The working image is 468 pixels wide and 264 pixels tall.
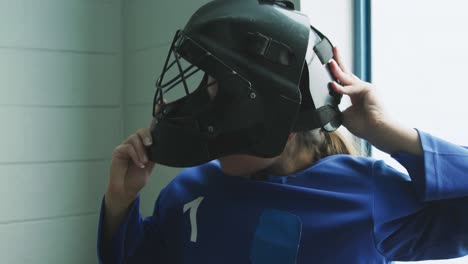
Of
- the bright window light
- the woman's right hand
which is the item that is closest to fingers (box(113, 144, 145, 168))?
the woman's right hand

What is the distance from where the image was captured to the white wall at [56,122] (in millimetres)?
1818

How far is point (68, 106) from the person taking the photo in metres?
1.94

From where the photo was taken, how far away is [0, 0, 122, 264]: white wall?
182cm

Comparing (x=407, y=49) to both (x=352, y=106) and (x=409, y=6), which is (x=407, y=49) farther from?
(x=352, y=106)

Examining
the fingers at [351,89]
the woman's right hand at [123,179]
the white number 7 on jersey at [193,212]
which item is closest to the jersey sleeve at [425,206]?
the fingers at [351,89]

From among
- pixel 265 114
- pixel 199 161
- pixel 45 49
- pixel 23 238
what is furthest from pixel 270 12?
pixel 23 238

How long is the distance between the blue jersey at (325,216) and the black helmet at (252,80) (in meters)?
0.10

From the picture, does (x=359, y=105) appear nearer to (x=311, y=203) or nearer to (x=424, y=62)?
(x=311, y=203)

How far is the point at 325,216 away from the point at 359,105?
200 mm

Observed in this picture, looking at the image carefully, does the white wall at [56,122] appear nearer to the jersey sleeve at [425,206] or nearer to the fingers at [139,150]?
the fingers at [139,150]

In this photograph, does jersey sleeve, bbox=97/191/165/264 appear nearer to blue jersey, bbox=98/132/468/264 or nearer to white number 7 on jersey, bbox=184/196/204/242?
blue jersey, bbox=98/132/468/264

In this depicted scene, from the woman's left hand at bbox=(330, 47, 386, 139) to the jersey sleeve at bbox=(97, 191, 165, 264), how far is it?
448 millimetres

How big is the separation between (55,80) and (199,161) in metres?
1.21

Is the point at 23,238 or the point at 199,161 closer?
the point at 199,161
